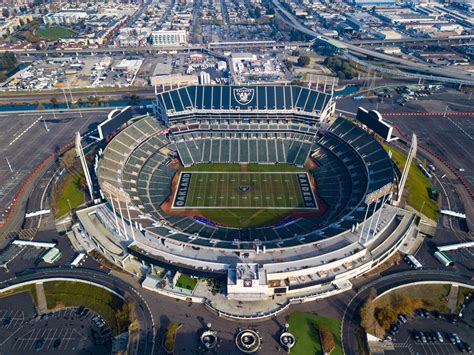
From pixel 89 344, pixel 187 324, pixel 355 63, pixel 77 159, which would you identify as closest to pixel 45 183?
pixel 77 159

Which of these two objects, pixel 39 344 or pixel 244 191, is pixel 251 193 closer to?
pixel 244 191

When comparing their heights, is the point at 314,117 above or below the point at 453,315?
above

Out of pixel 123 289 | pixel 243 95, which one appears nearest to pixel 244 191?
pixel 243 95

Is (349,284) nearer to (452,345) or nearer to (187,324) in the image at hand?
(452,345)

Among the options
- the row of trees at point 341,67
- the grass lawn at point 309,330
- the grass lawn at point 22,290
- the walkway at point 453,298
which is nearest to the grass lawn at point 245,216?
the grass lawn at point 309,330

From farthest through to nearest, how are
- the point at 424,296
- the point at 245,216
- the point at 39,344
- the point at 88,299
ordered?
the point at 245,216 < the point at 424,296 < the point at 88,299 < the point at 39,344

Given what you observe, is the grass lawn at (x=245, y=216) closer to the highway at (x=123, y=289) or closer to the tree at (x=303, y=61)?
the highway at (x=123, y=289)
